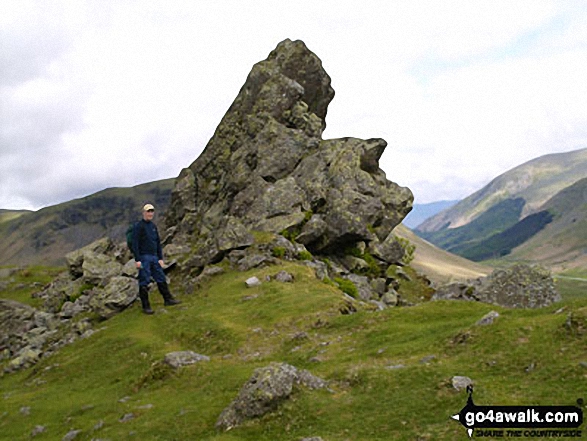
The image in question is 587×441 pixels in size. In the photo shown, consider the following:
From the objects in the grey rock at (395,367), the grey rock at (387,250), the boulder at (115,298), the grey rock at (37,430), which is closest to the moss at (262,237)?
the boulder at (115,298)

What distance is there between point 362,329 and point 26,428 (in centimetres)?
1639

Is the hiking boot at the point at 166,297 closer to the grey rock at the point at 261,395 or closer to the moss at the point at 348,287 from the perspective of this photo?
the moss at the point at 348,287

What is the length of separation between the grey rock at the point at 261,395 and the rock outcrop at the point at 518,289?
900 inches

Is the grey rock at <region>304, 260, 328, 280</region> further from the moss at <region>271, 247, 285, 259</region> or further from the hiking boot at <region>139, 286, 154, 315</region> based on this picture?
the hiking boot at <region>139, 286, 154, 315</region>

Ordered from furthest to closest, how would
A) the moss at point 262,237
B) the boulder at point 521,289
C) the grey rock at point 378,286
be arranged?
the grey rock at point 378,286 < the moss at point 262,237 < the boulder at point 521,289

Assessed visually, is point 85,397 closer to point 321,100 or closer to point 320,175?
point 320,175

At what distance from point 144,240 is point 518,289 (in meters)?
28.0

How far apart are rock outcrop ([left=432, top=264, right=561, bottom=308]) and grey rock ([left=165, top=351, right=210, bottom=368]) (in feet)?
71.6

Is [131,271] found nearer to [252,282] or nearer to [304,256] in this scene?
[252,282]

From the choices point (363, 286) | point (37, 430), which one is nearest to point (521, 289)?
point (363, 286)

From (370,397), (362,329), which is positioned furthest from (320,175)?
(370,397)

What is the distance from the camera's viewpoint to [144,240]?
3491 cm

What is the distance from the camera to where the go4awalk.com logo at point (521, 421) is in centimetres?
1086

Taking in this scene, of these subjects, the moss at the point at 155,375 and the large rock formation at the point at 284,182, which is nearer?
the moss at the point at 155,375
